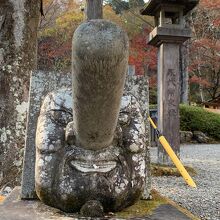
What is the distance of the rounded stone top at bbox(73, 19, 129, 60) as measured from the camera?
1.40 metres

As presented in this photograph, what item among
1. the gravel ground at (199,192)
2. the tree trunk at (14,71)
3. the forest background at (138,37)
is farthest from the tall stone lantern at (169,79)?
the forest background at (138,37)

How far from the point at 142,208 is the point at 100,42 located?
4.28ft

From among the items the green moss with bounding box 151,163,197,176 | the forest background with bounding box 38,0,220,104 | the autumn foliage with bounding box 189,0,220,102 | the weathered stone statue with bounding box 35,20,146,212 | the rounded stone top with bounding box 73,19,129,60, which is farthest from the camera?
the autumn foliage with bounding box 189,0,220,102

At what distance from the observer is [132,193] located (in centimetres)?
207

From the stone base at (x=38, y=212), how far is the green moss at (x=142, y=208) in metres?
0.04

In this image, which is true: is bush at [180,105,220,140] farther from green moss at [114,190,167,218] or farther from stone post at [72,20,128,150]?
stone post at [72,20,128,150]

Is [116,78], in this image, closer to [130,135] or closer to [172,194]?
[130,135]

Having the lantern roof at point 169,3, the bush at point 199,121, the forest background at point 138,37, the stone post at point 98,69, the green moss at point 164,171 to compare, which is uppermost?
the forest background at point 138,37

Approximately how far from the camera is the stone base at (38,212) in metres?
2.00

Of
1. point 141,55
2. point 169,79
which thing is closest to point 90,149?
point 169,79

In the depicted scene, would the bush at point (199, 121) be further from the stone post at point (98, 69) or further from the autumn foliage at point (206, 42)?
the stone post at point (98, 69)

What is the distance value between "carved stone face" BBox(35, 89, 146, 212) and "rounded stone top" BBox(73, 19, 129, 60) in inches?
28.6

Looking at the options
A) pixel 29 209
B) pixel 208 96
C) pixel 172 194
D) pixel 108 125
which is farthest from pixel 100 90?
pixel 208 96

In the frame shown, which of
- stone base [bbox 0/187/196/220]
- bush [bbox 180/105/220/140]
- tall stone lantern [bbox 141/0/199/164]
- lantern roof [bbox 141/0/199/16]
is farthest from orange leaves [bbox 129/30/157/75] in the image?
stone base [bbox 0/187/196/220]
